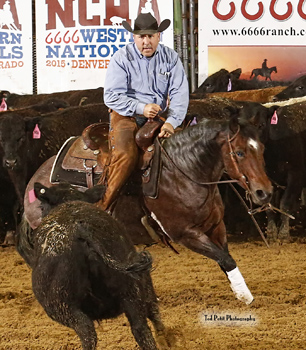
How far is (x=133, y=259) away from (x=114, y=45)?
283 inches

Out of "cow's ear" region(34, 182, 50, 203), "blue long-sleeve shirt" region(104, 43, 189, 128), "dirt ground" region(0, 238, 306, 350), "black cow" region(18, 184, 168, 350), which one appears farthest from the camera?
"blue long-sleeve shirt" region(104, 43, 189, 128)

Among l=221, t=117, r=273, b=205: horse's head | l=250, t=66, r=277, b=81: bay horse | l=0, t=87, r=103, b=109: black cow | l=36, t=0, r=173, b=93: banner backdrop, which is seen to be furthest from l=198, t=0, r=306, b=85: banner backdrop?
l=221, t=117, r=273, b=205: horse's head

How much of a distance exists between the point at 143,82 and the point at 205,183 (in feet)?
3.12

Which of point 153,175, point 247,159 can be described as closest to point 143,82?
point 153,175

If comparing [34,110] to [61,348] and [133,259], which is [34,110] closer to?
[61,348]

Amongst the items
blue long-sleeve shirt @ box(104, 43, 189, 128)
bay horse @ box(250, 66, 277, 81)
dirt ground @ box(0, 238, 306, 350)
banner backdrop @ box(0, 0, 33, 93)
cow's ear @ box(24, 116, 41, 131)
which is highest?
banner backdrop @ box(0, 0, 33, 93)

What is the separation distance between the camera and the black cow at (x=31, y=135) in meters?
7.94

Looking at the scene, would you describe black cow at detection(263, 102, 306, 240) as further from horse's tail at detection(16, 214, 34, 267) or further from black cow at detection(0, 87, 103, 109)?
horse's tail at detection(16, 214, 34, 267)

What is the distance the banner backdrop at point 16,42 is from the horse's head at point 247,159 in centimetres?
575

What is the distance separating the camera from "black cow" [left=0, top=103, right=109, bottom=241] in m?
7.94

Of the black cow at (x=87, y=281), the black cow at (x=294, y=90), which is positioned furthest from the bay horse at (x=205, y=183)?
the black cow at (x=294, y=90)

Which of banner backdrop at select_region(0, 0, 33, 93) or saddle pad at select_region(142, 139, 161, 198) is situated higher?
banner backdrop at select_region(0, 0, 33, 93)

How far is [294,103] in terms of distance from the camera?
348 inches

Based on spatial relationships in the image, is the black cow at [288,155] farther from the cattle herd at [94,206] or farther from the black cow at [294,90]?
the black cow at [294,90]
